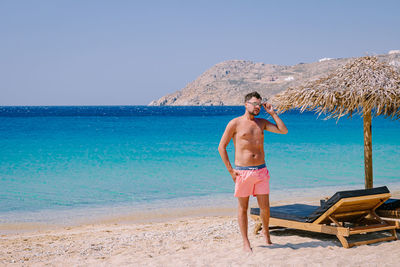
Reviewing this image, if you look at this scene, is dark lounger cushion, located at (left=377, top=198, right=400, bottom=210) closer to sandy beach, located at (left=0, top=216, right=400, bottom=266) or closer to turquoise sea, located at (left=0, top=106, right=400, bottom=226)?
sandy beach, located at (left=0, top=216, right=400, bottom=266)

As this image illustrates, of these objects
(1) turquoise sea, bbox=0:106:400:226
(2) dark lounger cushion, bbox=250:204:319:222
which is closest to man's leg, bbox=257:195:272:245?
(2) dark lounger cushion, bbox=250:204:319:222

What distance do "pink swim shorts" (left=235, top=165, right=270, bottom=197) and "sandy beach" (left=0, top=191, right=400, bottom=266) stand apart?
2.13 feet

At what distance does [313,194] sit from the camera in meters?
10.2

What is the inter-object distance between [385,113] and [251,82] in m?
157

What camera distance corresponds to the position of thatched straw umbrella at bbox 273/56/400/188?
18.6 feet

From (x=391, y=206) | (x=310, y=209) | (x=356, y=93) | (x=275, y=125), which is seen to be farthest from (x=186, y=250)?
(x=356, y=93)

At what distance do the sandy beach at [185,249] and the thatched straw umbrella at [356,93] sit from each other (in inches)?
69.6

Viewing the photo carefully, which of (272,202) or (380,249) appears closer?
(380,249)

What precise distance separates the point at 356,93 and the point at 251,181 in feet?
7.66

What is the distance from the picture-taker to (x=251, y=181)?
13.9ft

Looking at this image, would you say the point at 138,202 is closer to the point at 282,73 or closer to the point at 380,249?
the point at 380,249

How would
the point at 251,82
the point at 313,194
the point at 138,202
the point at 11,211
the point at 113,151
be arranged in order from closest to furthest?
the point at 11,211
the point at 138,202
the point at 313,194
the point at 113,151
the point at 251,82

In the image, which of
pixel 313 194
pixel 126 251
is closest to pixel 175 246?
pixel 126 251

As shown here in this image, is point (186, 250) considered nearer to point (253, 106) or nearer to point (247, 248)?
point (247, 248)
